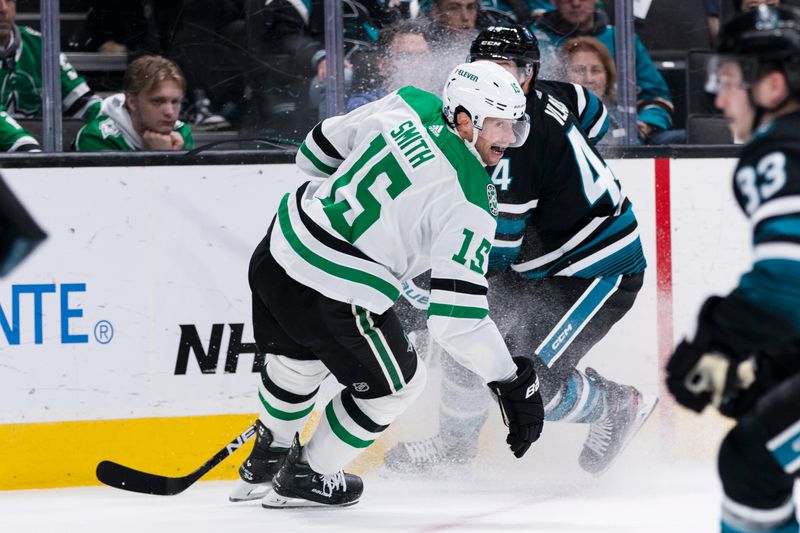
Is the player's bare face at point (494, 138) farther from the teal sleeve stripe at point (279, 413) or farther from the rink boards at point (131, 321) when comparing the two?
the rink boards at point (131, 321)

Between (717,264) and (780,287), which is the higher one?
(780,287)

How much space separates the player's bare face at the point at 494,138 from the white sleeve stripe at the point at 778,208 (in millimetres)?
1022

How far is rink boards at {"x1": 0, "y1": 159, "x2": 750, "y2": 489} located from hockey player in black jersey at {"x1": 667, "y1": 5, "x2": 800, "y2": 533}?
1.87 meters

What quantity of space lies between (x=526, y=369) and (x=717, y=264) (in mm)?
1237

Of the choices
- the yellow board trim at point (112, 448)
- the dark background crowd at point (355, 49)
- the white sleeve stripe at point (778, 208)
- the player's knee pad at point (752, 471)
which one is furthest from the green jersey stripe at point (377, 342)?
the white sleeve stripe at point (778, 208)

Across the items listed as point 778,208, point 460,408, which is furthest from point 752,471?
point 460,408

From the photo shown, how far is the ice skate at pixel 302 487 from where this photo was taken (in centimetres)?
320

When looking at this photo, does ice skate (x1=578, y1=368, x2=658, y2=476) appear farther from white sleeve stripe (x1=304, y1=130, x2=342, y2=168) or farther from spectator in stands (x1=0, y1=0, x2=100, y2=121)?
spectator in stands (x1=0, y1=0, x2=100, y2=121)

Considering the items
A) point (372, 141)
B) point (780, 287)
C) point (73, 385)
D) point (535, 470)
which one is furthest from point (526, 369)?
point (73, 385)

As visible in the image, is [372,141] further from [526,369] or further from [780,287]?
[780,287]

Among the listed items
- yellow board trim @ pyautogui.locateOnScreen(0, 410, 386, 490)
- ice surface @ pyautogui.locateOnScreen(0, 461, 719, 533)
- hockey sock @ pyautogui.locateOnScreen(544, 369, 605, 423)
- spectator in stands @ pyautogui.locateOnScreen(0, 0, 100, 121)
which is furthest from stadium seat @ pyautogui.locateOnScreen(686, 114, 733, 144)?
spectator in stands @ pyautogui.locateOnScreen(0, 0, 100, 121)

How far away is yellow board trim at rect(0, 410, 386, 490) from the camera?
3590mm

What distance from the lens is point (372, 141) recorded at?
2.92 metres

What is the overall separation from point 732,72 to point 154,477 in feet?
6.44
